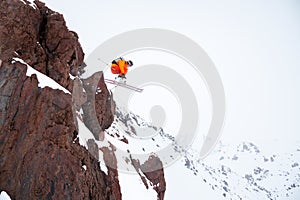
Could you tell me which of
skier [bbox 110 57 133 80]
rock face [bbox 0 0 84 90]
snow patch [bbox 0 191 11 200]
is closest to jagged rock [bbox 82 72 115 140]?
rock face [bbox 0 0 84 90]

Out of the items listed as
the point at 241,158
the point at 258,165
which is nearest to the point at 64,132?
the point at 258,165

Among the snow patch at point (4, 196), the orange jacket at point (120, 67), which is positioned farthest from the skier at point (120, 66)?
the snow patch at point (4, 196)

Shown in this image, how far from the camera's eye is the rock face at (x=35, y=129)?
9797 mm

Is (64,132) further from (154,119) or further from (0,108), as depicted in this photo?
(154,119)

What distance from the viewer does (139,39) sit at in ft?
86.9

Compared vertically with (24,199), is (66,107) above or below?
above

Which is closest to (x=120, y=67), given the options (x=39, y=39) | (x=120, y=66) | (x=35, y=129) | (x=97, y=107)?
(x=120, y=66)

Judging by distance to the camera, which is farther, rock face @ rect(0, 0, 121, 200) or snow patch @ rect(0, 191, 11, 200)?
rock face @ rect(0, 0, 121, 200)

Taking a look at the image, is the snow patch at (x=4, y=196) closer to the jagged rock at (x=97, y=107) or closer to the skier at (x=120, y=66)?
the jagged rock at (x=97, y=107)

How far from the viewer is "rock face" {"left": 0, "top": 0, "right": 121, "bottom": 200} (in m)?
9.80

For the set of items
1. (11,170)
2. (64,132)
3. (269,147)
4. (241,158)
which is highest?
(269,147)

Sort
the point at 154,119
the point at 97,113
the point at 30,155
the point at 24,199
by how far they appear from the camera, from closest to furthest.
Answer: the point at 24,199
the point at 30,155
the point at 97,113
the point at 154,119

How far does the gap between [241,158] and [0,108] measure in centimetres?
17455

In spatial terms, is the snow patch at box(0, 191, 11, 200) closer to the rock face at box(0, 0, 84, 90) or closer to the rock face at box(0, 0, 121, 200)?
the rock face at box(0, 0, 121, 200)
